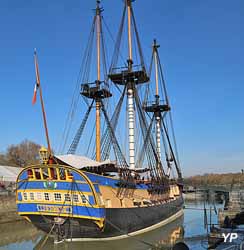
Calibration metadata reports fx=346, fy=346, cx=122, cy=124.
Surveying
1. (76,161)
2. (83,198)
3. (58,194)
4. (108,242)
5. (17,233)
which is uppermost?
(76,161)

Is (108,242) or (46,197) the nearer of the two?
(46,197)

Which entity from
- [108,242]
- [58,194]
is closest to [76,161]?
[58,194]

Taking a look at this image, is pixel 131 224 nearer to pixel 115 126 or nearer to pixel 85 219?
pixel 85 219

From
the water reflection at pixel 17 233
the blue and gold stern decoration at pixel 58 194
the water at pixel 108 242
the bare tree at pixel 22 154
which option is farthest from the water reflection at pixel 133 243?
the bare tree at pixel 22 154

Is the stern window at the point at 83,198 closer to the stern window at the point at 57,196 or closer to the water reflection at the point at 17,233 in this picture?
the stern window at the point at 57,196

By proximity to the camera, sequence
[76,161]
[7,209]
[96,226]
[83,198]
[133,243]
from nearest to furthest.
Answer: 1. [83,198]
2. [96,226]
3. [76,161]
4. [133,243]
5. [7,209]

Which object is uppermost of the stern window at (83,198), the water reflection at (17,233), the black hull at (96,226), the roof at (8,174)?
the roof at (8,174)

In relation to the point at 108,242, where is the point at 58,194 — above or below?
above

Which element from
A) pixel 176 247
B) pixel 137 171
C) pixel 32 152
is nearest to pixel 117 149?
pixel 137 171

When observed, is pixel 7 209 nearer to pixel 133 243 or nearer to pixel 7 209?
pixel 7 209

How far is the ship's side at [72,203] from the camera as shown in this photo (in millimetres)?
19781

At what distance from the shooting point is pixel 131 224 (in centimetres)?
2312

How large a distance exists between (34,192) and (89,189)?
12.2ft

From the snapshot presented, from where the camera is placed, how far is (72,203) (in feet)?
65.4
